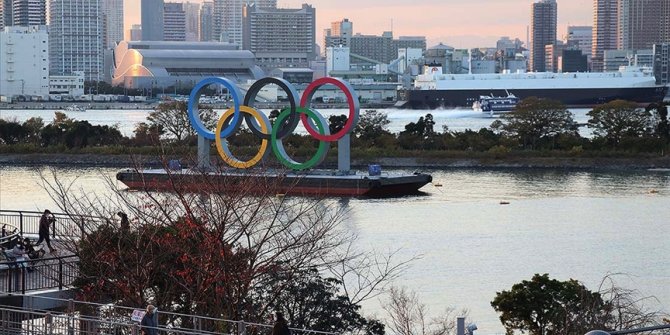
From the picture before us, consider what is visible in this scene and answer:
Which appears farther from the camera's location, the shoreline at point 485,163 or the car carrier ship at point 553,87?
the car carrier ship at point 553,87

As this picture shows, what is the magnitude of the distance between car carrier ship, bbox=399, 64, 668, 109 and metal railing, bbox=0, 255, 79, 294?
78563mm

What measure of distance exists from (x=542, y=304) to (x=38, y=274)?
4.59 m

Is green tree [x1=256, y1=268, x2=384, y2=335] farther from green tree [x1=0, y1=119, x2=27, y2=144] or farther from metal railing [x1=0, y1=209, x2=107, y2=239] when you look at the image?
green tree [x1=0, y1=119, x2=27, y2=144]

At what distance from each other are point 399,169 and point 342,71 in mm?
79769

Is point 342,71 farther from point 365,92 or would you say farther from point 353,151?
point 353,151

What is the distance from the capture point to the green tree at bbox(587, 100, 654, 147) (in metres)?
44.1

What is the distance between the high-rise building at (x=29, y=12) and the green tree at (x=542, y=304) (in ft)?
473

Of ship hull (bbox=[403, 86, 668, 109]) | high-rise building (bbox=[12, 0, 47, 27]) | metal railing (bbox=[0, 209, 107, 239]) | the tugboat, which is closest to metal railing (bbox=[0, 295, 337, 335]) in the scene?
metal railing (bbox=[0, 209, 107, 239])

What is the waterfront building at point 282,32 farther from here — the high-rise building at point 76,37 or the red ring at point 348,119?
the red ring at point 348,119

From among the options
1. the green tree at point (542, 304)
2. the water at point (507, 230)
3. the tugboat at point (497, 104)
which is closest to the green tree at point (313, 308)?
the green tree at point (542, 304)

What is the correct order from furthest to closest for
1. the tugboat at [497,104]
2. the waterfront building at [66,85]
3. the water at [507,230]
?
the waterfront building at [66,85] → the tugboat at [497,104] → the water at [507,230]

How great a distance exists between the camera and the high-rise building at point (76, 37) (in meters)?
155

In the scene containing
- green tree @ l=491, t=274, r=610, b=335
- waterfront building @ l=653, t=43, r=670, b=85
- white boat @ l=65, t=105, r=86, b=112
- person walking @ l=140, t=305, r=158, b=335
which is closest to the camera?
person walking @ l=140, t=305, r=158, b=335

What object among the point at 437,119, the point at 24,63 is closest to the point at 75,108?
the point at 24,63
